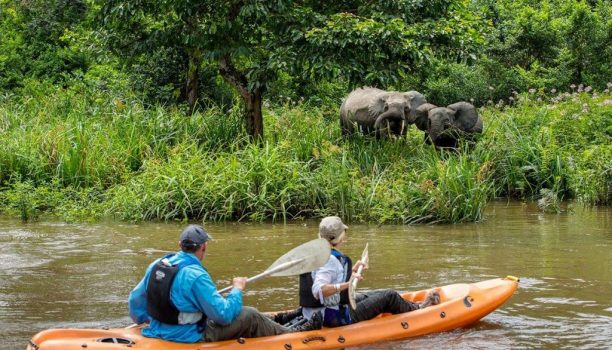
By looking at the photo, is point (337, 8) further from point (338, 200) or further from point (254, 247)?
point (254, 247)

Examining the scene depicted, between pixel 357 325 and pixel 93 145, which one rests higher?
pixel 93 145

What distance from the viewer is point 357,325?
7523mm

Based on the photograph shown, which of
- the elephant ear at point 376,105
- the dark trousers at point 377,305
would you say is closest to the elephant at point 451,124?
the elephant ear at point 376,105

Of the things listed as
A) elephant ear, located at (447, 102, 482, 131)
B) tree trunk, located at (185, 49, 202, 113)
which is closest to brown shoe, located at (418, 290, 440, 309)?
elephant ear, located at (447, 102, 482, 131)

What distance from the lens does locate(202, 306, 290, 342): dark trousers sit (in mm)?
6824

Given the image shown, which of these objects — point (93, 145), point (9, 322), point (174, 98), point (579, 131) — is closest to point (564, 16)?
point (579, 131)

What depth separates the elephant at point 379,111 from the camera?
54.9 feet

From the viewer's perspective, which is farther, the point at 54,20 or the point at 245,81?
the point at 54,20

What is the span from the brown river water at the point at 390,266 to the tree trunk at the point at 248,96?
9.66 ft

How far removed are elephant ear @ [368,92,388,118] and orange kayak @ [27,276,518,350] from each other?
896 cm

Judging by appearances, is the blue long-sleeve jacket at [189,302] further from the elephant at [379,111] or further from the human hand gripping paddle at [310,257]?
the elephant at [379,111]

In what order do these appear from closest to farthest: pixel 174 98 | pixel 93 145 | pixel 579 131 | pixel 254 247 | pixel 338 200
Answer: pixel 254 247
pixel 338 200
pixel 93 145
pixel 579 131
pixel 174 98

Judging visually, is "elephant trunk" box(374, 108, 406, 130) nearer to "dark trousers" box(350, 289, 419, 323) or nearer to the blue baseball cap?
"dark trousers" box(350, 289, 419, 323)

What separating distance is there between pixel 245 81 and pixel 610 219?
5.75 metres
